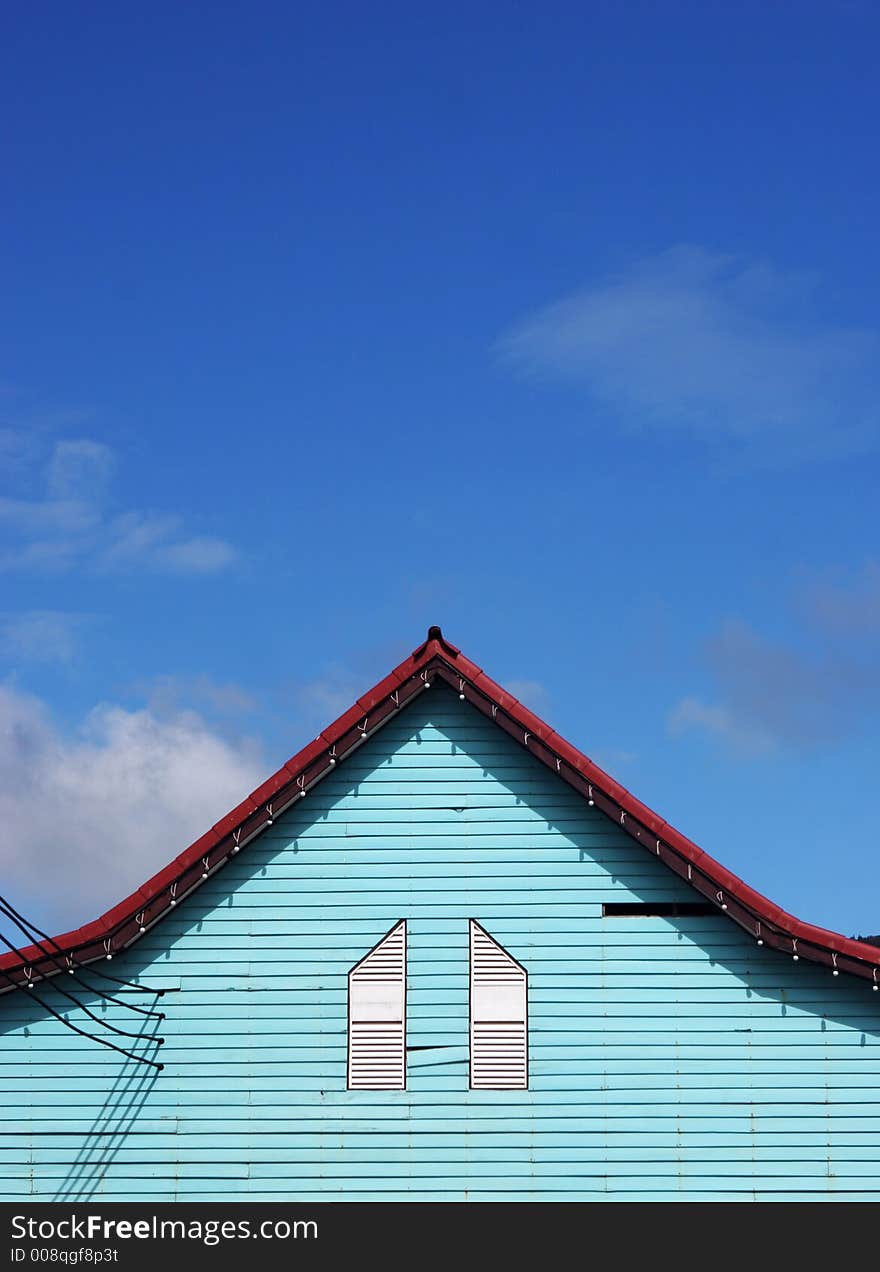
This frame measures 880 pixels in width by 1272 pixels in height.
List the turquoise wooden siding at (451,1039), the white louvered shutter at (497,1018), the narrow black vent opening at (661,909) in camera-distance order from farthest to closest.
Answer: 1. the narrow black vent opening at (661,909)
2. the white louvered shutter at (497,1018)
3. the turquoise wooden siding at (451,1039)

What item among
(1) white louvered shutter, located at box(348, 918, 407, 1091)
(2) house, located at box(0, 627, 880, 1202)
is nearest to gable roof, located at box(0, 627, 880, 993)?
(2) house, located at box(0, 627, 880, 1202)

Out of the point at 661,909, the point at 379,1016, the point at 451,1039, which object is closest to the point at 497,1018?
the point at 451,1039

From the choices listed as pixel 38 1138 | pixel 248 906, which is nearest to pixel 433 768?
pixel 248 906

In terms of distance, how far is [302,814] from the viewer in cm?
1842

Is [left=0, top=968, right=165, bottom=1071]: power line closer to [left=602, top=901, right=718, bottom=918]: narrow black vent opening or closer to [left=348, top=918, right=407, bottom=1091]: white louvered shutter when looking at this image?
[left=348, top=918, right=407, bottom=1091]: white louvered shutter

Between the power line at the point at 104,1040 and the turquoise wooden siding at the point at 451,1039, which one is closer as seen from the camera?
the turquoise wooden siding at the point at 451,1039

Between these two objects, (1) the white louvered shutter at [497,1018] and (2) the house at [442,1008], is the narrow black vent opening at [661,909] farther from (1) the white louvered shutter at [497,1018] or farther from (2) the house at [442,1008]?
(1) the white louvered shutter at [497,1018]

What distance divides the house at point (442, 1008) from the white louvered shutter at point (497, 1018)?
3 centimetres

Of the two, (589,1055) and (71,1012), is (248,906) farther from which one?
(589,1055)

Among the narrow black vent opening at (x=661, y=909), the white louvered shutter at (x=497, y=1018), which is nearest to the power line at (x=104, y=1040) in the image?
the white louvered shutter at (x=497, y=1018)

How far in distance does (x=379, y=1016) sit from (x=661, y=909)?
383cm

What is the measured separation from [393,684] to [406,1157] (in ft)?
19.3

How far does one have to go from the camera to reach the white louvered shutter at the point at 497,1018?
57.9 feet
